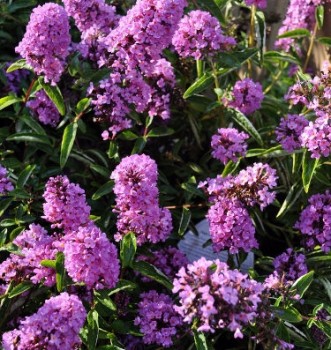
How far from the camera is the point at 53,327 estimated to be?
169 centimetres

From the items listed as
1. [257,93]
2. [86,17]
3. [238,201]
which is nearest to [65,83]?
[86,17]

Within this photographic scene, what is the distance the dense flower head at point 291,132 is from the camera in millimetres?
2406

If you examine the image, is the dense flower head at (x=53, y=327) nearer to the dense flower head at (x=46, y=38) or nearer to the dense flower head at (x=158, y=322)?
the dense flower head at (x=158, y=322)

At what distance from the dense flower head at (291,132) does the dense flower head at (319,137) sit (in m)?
0.15

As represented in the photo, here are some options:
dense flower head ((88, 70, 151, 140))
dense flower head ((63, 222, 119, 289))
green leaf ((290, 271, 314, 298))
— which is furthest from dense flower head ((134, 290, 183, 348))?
dense flower head ((88, 70, 151, 140))

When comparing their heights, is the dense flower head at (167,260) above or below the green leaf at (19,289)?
below

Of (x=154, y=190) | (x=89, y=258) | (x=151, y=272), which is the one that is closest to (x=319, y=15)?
(x=154, y=190)

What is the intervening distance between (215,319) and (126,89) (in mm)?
1009

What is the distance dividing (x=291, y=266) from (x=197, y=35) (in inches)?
34.0

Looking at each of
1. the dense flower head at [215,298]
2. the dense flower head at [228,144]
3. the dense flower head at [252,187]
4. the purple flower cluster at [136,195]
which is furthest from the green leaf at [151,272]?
the dense flower head at [228,144]

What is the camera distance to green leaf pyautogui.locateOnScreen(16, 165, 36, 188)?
2.38 metres

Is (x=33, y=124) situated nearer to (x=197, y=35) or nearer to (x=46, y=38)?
(x=46, y=38)

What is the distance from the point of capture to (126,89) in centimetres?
236

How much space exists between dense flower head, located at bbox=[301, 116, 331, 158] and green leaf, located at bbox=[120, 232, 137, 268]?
0.68 metres
